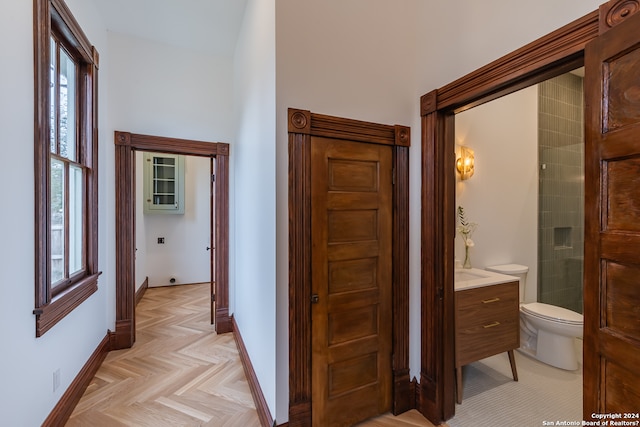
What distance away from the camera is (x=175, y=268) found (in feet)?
17.5

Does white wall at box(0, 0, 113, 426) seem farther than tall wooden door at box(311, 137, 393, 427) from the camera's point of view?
No

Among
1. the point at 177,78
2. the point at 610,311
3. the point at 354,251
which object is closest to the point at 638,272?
the point at 610,311

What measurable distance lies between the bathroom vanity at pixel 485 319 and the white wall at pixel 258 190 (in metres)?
1.40

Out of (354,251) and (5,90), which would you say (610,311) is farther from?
(5,90)

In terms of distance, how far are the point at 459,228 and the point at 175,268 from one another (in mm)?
4980

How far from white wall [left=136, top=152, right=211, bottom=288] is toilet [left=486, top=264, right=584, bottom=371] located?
5188mm

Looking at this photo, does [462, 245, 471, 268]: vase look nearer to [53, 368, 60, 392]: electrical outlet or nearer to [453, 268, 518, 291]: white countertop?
[453, 268, 518, 291]: white countertop

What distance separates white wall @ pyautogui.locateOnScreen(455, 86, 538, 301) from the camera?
2984 mm

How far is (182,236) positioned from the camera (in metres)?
5.41

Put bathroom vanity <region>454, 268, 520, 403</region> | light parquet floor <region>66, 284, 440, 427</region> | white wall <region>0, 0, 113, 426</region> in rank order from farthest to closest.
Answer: bathroom vanity <region>454, 268, 520, 403</region> < light parquet floor <region>66, 284, 440, 427</region> < white wall <region>0, 0, 113, 426</region>

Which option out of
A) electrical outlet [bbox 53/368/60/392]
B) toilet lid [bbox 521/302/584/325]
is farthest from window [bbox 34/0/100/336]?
toilet lid [bbox 521/302/584/325]

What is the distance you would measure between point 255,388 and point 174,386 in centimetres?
78

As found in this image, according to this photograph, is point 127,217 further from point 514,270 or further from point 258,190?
point 514,270

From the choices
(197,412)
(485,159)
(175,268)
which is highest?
(485,159)
